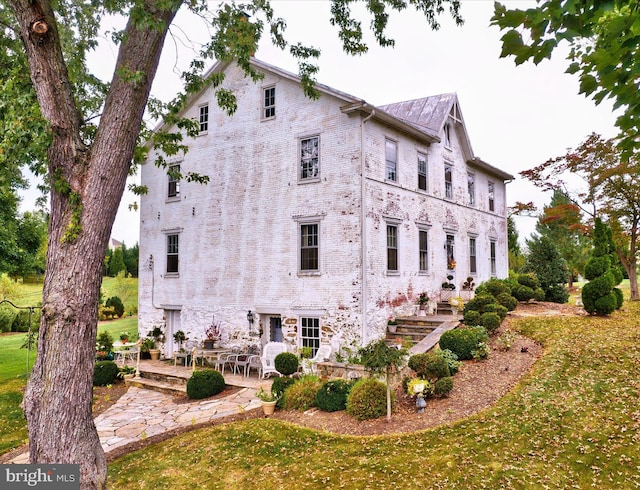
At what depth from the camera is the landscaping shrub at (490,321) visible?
14.1 metres

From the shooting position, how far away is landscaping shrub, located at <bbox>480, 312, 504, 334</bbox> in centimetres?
1405

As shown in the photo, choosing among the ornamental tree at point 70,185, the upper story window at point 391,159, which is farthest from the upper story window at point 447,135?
the ornamental tree at point 70,185

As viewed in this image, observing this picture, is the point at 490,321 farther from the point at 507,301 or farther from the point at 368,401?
the point at 368,401

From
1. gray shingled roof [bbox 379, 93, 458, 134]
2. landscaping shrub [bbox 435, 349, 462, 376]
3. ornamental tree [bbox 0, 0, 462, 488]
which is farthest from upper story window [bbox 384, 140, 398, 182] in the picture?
ornamental tree [bbox 0, 0, 462, 488]

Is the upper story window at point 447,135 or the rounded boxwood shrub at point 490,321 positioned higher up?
→ the upper story window at point 447,135

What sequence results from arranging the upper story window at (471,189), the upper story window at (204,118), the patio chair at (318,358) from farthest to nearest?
the upper story window at (471,189)
the upper story window at (204,118)
the patio chair at (318,358)

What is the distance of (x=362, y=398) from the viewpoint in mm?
9625

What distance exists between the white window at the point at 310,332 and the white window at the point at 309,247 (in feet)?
5.65

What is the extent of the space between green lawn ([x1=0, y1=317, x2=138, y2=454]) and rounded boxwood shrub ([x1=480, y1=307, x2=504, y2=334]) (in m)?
13.0

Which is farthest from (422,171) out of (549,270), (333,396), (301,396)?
(301,396)

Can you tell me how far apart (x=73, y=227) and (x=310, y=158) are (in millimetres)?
10097

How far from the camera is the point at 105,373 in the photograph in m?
14.9

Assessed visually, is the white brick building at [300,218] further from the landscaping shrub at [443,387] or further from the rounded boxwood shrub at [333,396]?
the landscaping shrub at [443,387]

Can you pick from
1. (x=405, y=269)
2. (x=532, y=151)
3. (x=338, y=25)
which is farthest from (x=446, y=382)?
(x=532, y=151)
